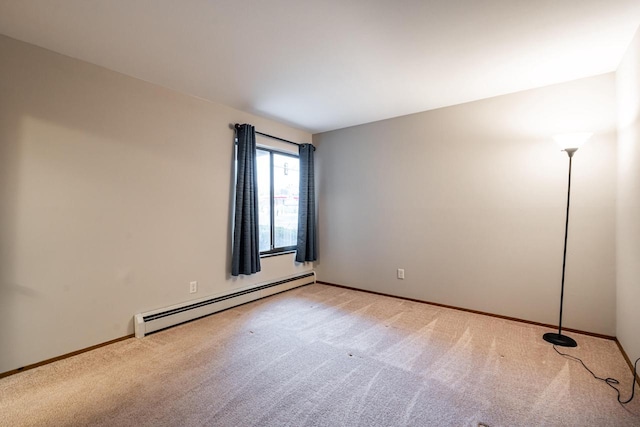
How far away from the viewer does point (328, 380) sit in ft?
6.47

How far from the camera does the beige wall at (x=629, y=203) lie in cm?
201

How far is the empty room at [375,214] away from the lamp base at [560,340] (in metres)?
0.03

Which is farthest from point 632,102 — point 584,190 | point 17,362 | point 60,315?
point 17,362

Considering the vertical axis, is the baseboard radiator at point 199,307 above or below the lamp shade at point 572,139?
below

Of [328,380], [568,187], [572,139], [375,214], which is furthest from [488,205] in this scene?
[328,380]

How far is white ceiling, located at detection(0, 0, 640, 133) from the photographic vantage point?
175 cm

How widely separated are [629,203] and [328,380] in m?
2.63

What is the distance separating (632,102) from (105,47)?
157 inches

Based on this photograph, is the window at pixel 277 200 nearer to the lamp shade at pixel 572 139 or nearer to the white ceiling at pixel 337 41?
the white ceiling at pixel 337 41

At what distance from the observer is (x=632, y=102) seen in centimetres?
213

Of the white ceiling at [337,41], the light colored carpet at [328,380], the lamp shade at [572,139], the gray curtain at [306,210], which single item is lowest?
the light colored carpet at [328,380]

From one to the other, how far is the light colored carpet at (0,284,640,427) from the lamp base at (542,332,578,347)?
0.06 m

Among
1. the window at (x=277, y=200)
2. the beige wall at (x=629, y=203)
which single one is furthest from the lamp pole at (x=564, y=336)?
the window at (x=277, y=200)

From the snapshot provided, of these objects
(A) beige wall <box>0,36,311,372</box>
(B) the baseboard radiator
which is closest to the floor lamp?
Answer: (B) the baseboard radiator
